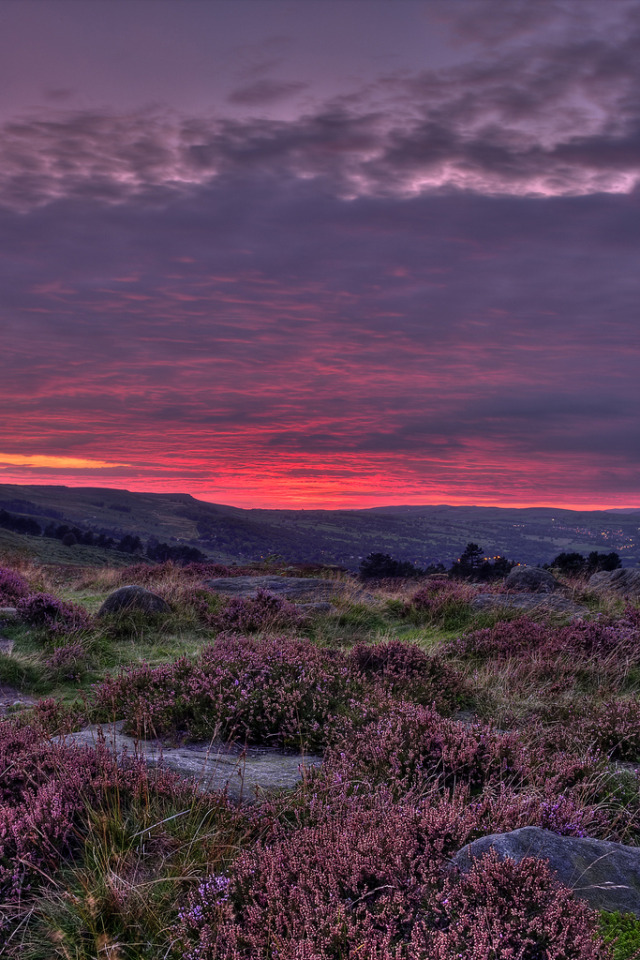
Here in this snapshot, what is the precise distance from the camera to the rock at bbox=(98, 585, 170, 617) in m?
13.0

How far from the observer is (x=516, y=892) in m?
2.44

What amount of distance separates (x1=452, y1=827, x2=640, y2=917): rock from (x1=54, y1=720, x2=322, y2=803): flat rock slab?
184 cm

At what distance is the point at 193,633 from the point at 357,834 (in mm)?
9693

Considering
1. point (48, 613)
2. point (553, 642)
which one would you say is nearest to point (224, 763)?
point (553, 642)

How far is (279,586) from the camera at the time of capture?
730 inches

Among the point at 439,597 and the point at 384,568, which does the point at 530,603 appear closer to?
the point at 439,597

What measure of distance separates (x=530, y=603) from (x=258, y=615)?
677cm

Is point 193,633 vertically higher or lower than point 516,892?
lower

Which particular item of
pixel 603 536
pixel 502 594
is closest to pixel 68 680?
pixel 502 594

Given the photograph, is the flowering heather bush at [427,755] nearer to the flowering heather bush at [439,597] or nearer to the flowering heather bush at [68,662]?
the flowering heather bush at [68,662]

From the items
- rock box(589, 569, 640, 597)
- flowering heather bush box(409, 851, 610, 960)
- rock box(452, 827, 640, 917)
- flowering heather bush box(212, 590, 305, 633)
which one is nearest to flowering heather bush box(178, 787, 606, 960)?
flowering heather bush box(409, 851, 610, 960)

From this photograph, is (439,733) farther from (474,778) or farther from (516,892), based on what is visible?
(516,892)

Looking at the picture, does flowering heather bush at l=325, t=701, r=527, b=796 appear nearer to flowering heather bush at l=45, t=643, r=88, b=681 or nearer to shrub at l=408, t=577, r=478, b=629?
flowering heather bush at l=45, t=643, r=88, b=681

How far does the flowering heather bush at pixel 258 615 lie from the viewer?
12500 millimetres
